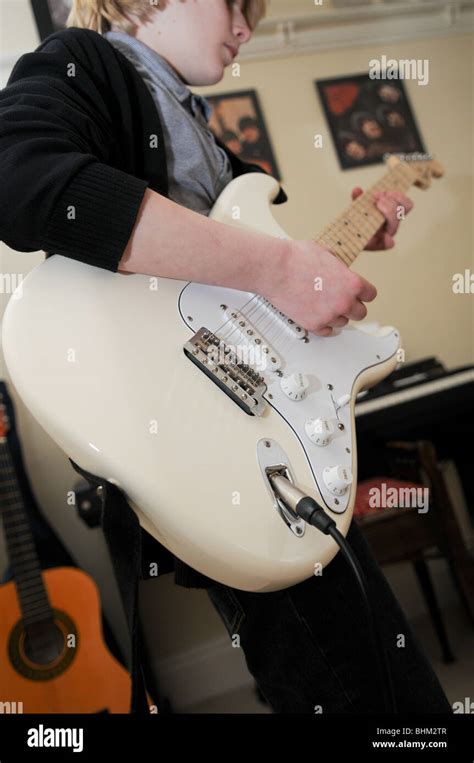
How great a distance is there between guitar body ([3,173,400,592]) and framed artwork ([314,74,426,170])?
189 centimetres

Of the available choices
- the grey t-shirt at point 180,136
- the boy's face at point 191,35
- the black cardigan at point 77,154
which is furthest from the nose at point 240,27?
the black cardigan at point 77,154

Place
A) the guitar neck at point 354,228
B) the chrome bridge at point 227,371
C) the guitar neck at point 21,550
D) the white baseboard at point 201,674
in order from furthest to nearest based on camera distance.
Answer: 1. the white baseboard at point 201,674
2. the guitar neck at point 21,550
3. the guitar neck at point 354,228
4. the chrome bridge at point 227,371

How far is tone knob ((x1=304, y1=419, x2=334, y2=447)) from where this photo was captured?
76 centimetres

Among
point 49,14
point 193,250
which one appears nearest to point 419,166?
point 193,250

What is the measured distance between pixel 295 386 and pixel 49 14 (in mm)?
1766

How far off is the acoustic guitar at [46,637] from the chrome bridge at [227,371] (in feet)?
3.40

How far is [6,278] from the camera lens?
185cm

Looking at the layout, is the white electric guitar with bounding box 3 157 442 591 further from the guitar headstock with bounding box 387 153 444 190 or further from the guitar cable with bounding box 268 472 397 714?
the guitar headstock with bounding box 387 153 444 190

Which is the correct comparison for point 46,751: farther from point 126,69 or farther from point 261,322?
point 126,69

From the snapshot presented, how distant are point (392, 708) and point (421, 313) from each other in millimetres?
1951

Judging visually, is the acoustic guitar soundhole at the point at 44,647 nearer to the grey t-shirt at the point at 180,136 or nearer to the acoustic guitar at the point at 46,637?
the acoustic guitar at the point at 46,637

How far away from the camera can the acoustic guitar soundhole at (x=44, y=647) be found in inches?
60.4

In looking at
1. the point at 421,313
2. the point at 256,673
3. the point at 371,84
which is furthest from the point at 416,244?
the point at 256,673

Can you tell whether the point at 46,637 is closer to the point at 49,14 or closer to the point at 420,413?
the point at 420,413
